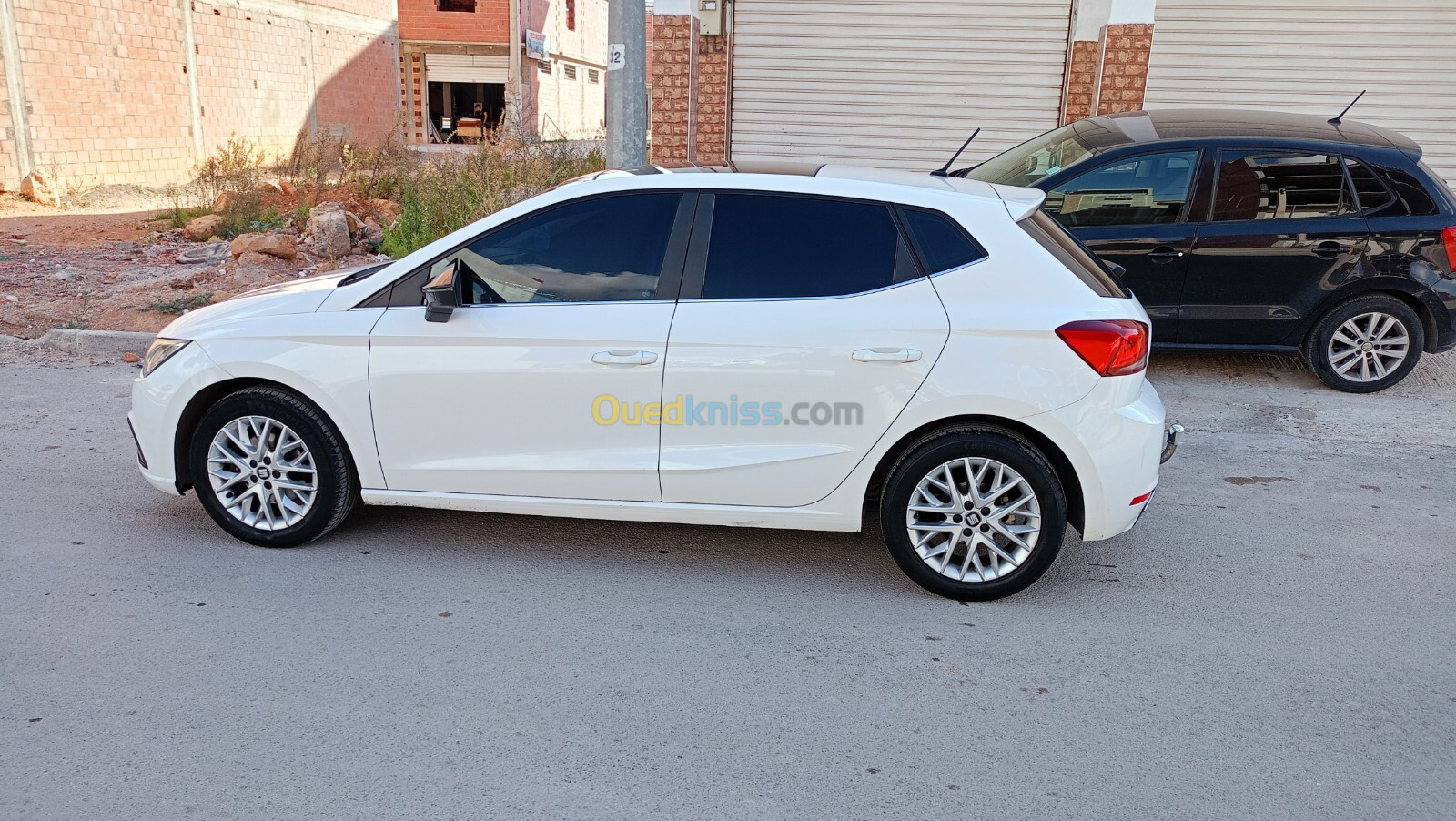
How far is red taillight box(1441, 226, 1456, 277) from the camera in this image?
7625mm

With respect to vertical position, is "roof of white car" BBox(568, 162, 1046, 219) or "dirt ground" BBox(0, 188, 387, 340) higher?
"roof of white car" BBox(568, 162, 1046, 219)

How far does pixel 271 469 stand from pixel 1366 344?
23.7 feet

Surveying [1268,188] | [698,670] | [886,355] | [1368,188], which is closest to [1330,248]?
[1368,188]

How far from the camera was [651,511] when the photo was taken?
4688 mm

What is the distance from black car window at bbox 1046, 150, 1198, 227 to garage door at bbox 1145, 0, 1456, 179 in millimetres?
4898

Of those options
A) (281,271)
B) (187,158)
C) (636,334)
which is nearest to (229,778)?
(636,334)

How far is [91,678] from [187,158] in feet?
69.2

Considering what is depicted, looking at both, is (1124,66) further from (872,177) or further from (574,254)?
(574,254)

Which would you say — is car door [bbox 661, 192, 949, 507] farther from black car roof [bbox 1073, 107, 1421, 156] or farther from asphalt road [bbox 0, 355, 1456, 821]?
black car roof [bbox 1073, 107, 1421, 156]

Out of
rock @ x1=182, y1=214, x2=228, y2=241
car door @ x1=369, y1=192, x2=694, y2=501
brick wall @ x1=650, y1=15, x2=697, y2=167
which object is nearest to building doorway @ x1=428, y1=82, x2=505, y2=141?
rock @ x1=182, y1=214, x2=228, y2=241

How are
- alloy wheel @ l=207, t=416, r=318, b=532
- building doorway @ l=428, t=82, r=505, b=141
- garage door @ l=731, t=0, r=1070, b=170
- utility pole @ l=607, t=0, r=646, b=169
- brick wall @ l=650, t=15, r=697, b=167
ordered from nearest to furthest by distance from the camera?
alloy wheel @ l=207, t=416, r=318, b=532 → utility pole @ l=607, t=0, r=646, b=169 → garage door @ l=731, t=0, r=1070, b=170 → brick wall @ l=650, t=15, r=697, b=167 → building doorway @ l=428, t=82, r=505, b=141

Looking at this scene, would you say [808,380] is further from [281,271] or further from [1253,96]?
[1253,96]

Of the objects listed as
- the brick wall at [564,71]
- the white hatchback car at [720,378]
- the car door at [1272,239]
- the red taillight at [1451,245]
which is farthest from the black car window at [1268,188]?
the brick wall at [564,71]

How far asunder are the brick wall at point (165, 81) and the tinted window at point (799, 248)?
16.7 m
